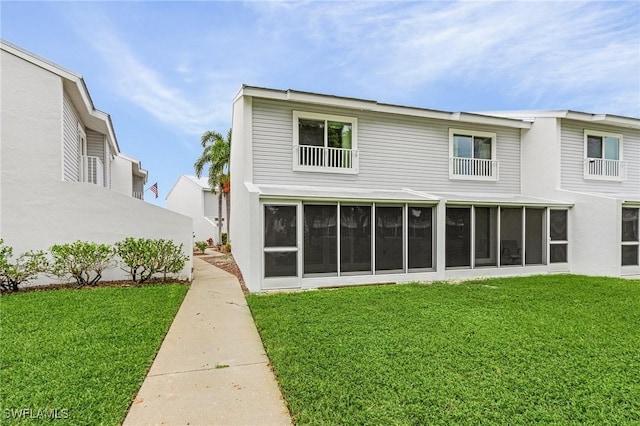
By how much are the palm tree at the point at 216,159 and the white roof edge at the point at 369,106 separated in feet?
35.7

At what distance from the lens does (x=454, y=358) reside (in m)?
4.61

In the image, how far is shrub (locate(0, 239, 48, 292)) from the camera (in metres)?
8.92

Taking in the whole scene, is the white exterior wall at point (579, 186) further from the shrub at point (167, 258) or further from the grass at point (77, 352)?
the grass at point (77, 352)

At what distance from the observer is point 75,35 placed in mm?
11078

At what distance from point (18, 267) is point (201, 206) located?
20354 millimetres

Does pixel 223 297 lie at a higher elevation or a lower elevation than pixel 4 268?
lower

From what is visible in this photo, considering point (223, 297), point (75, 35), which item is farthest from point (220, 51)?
point (223, 297)

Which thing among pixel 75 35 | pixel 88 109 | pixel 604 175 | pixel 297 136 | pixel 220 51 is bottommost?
pixel 604 175

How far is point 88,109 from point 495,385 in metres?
15.6

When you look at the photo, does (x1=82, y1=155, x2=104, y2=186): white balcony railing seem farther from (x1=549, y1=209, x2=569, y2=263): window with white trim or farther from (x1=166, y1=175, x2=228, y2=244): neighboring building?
(x1=549, y1=209, x2=569, y2=263): window with white trim

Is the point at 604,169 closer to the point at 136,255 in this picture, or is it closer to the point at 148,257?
the point at 148,257

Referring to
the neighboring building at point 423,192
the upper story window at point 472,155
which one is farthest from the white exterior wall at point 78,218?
the upper story window at point 472,155

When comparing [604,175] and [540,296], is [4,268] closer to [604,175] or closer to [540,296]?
[540,296]

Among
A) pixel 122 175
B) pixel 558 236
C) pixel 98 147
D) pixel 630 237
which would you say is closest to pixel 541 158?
pixel 558 236
